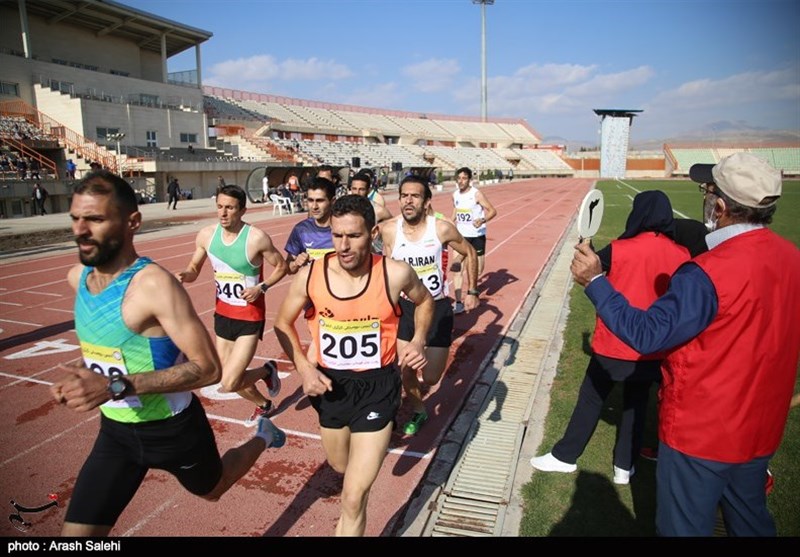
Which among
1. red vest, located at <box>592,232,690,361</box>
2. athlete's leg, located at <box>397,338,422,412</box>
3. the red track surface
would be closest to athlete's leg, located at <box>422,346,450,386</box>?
athlete's leg, located at <box>397,338,422,412</box>

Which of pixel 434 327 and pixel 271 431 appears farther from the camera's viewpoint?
pixel 434 327

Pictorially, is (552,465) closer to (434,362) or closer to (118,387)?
(434,362)

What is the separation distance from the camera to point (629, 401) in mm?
3807

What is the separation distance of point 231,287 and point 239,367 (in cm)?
75

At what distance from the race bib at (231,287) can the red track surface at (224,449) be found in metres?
1.18

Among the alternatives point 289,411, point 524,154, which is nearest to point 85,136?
point 289,411

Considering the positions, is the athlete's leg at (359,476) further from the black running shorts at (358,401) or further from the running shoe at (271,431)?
the running shoe at (271,431)

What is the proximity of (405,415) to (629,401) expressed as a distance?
2.07 meters

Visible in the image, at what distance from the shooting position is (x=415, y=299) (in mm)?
3439

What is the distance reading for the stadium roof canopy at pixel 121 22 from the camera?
3450cm

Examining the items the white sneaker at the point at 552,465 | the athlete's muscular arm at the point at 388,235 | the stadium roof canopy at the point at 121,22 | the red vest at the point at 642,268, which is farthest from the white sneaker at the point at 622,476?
the stadium roof canopy at the point at 121,22

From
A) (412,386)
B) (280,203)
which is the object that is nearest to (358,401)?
(412,386)

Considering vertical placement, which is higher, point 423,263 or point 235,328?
point 423,263

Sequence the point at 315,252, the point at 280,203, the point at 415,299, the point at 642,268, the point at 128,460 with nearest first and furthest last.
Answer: the point at 128,460 < the point at 415,299 < the point at 642,268 < the point at 315,252 < the point at 280,203
